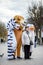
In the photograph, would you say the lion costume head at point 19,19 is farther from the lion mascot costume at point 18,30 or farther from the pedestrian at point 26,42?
the pedestrian at point 26,42

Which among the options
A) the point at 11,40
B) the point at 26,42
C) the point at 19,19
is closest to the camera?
the point at 19,19

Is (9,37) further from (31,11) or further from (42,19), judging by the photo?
(31,11)

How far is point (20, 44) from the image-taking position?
63.1 feet

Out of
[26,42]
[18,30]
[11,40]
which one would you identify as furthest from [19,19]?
[26,42]

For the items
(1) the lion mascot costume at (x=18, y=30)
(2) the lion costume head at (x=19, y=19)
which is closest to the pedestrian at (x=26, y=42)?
(1) the lion mascot costume at (x=18, y=30)

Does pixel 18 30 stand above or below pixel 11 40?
above

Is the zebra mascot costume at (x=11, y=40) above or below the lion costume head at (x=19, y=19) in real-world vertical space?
below

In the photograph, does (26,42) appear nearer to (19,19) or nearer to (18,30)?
(18,30)

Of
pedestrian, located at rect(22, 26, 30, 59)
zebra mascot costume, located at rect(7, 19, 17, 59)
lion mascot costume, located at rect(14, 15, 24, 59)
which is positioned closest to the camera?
zebra mascot costume, located at rect(7, 19, 17, 59)

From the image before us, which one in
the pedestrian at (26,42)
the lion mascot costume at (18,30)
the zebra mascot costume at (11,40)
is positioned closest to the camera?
the zebra mascot costume at (11,40)

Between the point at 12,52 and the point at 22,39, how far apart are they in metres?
1.04


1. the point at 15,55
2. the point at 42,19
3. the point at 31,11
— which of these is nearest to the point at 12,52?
the point at 15,55

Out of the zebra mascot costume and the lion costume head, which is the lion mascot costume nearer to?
the lion costume head

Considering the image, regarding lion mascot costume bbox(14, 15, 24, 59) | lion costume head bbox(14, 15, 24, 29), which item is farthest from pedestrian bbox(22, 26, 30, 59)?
lion costume head bbox(14, 15, 24, 29)
